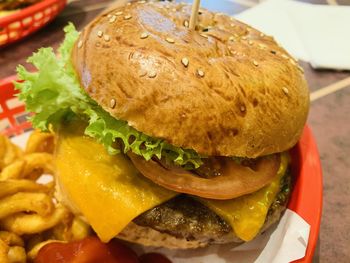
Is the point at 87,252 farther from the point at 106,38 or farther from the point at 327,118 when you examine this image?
the point at 327,118

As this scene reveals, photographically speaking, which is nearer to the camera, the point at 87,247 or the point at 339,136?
the point at 87,247

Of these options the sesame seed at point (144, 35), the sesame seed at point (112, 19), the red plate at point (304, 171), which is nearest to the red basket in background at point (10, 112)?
the red plate at point (304, 171)

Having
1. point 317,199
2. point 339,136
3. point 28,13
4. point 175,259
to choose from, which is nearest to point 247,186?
point 317,199

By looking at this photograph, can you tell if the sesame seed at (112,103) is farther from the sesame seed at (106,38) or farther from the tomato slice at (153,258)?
the tomato slice at (153,258)

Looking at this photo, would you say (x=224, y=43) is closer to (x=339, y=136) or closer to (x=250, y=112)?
(x=250, y=112)

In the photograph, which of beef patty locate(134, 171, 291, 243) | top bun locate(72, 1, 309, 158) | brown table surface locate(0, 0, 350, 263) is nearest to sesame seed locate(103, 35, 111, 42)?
top bun locate(72, 1, 309, 158)

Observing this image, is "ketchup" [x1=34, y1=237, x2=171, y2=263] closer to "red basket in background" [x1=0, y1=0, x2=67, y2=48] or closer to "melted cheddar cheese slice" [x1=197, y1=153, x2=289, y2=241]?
"melted cheddar cheese slice" [x1=197, y1=153, x2=289, y2=241]

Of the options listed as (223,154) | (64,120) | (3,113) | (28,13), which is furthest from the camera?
(28,13)
